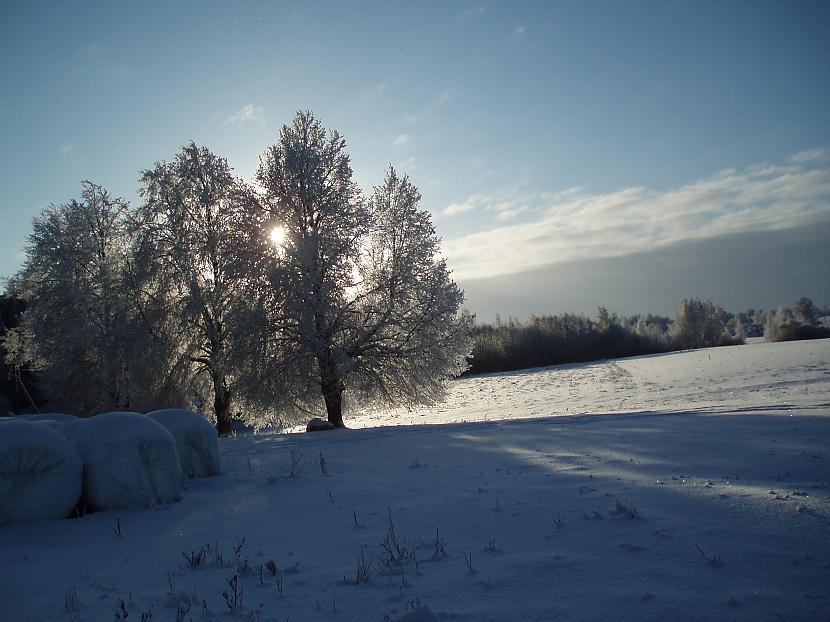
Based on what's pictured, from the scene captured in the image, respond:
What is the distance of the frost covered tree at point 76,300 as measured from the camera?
20.6m

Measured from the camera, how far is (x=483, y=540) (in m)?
4.32

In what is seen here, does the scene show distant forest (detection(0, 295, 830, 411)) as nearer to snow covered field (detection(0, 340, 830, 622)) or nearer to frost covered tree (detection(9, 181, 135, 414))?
frost covered tree (detection(9, 181, 135, 414))

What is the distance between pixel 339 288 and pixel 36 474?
10.1 m

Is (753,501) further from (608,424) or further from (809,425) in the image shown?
(608,424)

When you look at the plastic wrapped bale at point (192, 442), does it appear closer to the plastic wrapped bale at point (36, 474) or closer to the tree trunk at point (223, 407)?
the plastic wrapped bale at point (36, 474)

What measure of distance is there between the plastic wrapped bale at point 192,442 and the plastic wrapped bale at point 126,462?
1.17 metres

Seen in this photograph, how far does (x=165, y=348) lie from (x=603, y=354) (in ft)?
195

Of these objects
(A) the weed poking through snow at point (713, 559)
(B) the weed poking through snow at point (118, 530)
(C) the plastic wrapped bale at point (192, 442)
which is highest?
(C) the plastic wrapped bale at point (192, 442)

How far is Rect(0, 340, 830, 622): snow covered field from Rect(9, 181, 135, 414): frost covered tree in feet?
53.1

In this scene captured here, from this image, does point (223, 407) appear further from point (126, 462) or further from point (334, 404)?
point (126, 462)

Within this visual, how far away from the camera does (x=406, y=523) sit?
4965mm

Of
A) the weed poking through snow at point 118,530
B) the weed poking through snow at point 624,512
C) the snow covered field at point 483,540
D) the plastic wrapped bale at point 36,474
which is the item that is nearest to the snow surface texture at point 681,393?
the snow covered field at point 483,540

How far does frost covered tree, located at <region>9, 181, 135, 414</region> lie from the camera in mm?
20578

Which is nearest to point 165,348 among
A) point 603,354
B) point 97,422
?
point 97,422
